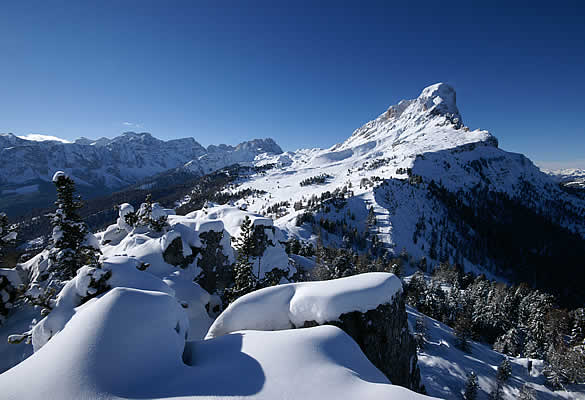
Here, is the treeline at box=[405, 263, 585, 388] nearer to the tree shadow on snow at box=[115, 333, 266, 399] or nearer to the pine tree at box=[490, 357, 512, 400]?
the pine tree at box=[490, 357, 512, 400]

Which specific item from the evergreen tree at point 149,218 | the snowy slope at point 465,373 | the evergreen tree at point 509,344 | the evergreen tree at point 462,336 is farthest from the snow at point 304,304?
the evergreen tree at point 509,344

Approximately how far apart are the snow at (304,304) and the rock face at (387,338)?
0.42 metres

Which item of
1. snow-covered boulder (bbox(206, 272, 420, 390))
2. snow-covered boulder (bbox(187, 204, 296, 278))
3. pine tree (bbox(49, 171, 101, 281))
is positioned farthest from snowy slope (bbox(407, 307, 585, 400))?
pine tree (bbox(49, 171, 101, 281))

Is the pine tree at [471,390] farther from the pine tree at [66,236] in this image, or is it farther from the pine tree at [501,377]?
the pine tree at [66,236]

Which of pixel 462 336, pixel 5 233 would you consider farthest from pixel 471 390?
pixel 5 233

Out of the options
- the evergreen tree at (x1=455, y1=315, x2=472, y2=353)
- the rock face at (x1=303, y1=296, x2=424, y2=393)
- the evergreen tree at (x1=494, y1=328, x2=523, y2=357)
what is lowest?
the evergreen tree at (x1=494, y1=328, x2=523, y2=357)

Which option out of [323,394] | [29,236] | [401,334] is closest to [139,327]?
[323,394]

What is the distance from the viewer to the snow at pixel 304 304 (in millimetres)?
11945

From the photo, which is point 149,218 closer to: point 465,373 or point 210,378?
point 210,378

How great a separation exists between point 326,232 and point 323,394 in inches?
5791

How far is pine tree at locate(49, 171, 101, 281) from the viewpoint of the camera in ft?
63.8

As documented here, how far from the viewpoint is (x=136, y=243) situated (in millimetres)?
25859

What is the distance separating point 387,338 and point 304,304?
5.15m

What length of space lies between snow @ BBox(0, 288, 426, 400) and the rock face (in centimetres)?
217
